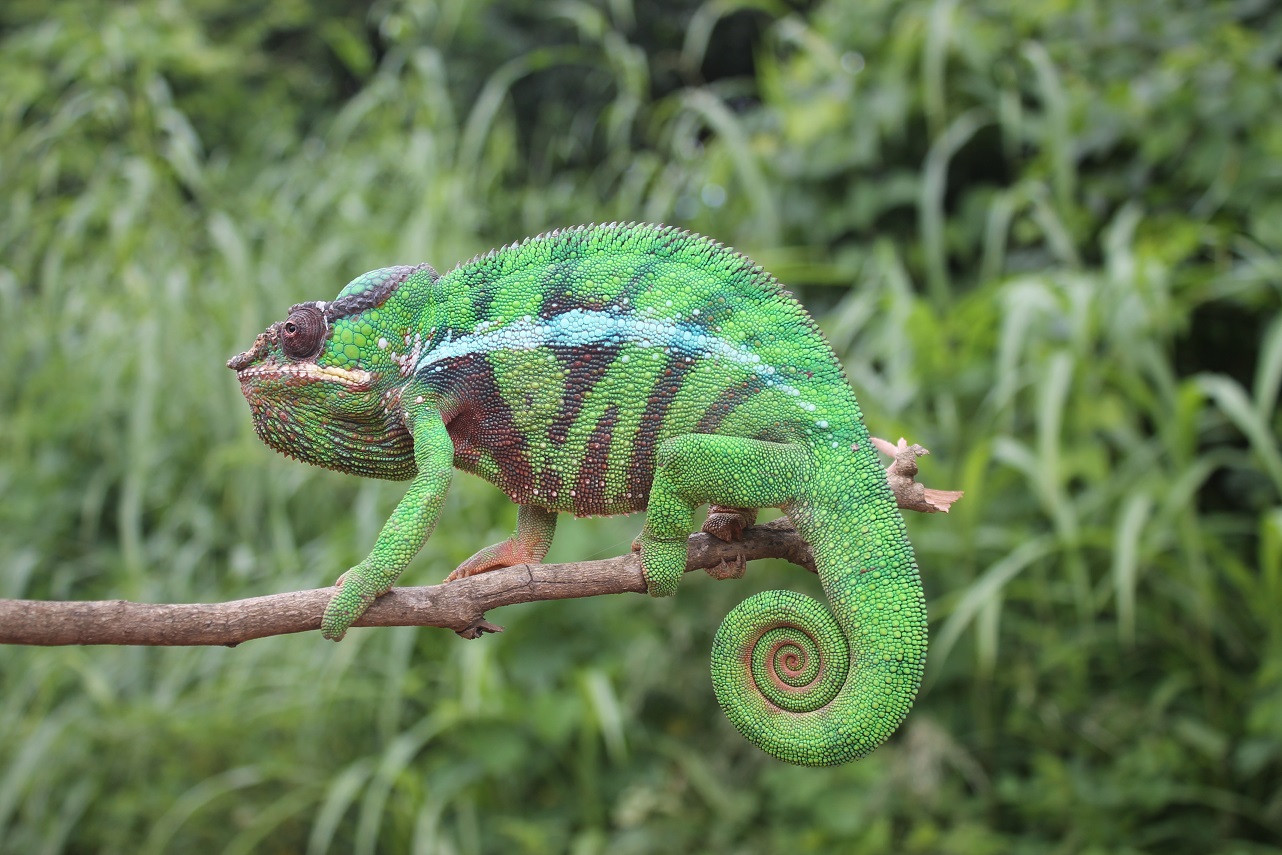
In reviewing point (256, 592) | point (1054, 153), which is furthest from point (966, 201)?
point (256, 592)

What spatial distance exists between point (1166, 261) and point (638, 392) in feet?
10.4

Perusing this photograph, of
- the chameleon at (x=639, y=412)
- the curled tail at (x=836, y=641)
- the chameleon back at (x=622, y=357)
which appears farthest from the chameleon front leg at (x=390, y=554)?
the curled tail at (x=836, y=641)

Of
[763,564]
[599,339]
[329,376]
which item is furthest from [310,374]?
[763,564]

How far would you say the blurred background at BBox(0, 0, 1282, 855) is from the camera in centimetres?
319

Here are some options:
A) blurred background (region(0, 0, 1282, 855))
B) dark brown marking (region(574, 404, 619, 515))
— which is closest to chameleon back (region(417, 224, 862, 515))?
dark brown marking (region(574, 404, 619, 515))

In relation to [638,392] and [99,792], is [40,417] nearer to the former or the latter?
[99,792]

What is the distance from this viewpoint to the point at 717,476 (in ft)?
4.35

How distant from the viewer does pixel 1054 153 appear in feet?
13.3

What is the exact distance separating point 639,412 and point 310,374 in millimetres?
418

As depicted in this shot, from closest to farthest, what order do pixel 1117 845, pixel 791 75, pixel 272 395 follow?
pixel 272 395 → pixel 1117 845 → pixel 791 75

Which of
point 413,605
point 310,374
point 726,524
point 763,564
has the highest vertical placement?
point 310,374

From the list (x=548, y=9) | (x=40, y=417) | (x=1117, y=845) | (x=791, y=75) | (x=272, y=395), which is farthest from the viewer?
(x=548, y=9)

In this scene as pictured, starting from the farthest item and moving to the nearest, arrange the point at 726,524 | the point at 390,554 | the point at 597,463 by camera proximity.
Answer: the point at 726,524, the point at 597,463, the point at 390,554

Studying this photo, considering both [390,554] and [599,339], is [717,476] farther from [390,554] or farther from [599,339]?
[390,554]
